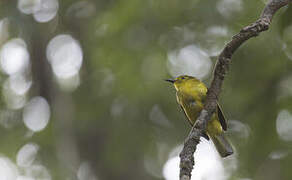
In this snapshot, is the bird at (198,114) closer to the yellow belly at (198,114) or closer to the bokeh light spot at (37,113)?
the yellow belly at (198,114)

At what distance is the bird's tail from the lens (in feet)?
12.8

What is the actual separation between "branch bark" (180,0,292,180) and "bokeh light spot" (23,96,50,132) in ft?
17.3

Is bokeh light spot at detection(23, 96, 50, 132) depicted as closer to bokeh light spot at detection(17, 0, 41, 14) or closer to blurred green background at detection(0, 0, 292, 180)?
blurred green background at detection(0, 0, 292, 180)

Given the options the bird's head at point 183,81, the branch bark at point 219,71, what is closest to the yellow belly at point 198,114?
the bird's head at point 183,81

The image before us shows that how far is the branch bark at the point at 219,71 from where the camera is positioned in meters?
2.33

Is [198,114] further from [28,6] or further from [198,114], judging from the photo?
[28,6]

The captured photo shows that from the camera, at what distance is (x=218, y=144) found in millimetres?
4062

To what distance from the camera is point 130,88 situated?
621cm

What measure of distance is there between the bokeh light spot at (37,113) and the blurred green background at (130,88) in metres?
0.02

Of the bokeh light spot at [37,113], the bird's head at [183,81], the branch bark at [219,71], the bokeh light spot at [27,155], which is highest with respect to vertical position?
the bokeh light spot at [37,113]

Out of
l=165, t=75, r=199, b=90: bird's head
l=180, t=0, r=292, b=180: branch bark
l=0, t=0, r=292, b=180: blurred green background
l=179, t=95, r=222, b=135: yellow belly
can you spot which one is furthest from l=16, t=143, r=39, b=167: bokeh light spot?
l=180, t=0, r=292, b=180: branch bark

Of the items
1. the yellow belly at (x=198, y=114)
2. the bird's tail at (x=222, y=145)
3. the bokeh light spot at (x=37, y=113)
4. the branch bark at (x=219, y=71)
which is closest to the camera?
the branch bark at (x=219, y=71)

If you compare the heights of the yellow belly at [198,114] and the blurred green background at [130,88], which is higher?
the blurred green background at [130,88]

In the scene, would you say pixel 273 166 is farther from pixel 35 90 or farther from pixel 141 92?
pixel 35 90
